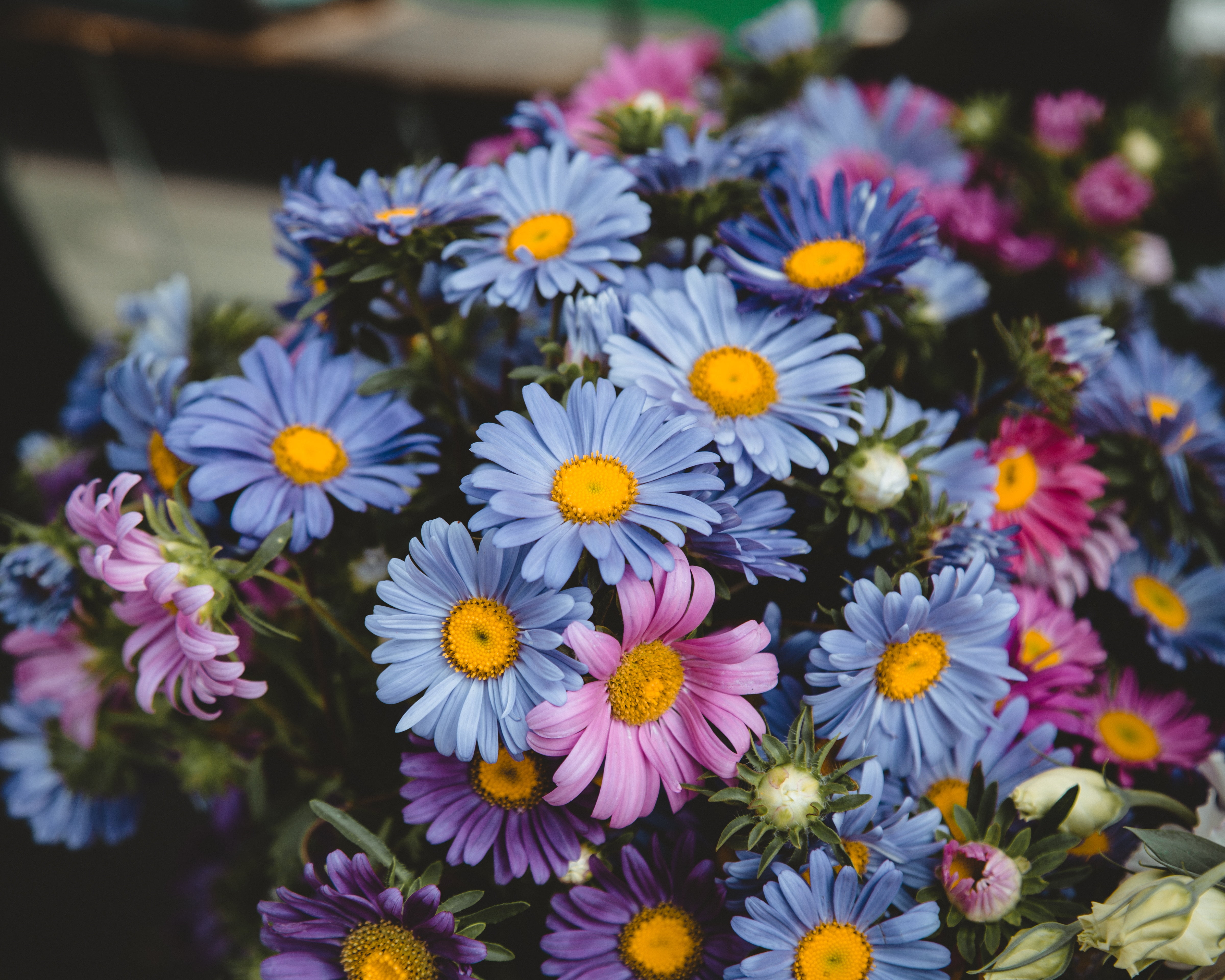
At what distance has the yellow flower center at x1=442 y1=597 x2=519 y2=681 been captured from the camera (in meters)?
0.36

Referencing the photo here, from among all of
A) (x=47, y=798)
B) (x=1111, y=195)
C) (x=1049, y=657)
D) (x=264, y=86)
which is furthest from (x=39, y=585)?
(x=264, y=86)

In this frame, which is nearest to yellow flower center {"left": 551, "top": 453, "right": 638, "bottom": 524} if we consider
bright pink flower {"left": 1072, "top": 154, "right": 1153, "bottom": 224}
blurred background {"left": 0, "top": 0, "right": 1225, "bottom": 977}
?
bright pink flower {"left": 1072, "top": 154, "right": 1153, "bottom": 224}

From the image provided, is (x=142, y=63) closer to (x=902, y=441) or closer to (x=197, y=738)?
(x=197, y=738)

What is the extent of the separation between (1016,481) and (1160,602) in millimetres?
129

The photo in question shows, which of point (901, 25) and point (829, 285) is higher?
point (901, 25)

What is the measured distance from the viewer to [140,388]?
18.0 inches

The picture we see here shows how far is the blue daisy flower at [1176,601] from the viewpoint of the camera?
1.62 ft

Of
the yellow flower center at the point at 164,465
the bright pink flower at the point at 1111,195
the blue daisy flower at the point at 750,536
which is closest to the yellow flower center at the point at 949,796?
the blue daisy flower at the point at 750,536

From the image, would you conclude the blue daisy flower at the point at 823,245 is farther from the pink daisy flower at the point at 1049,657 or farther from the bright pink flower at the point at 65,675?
the bright pink flower at the point at 65,675

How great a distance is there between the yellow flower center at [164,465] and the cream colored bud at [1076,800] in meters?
0.42

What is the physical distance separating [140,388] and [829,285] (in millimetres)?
351

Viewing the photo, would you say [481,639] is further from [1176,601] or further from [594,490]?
[1176,601]

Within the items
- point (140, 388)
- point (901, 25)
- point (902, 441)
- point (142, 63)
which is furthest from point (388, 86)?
point (902, 441)

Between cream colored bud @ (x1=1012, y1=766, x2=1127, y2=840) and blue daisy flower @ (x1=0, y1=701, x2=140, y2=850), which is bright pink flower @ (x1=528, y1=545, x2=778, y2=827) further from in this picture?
blue daisy flower @ (x1=0, y1=701, x2=140, y2=850)
